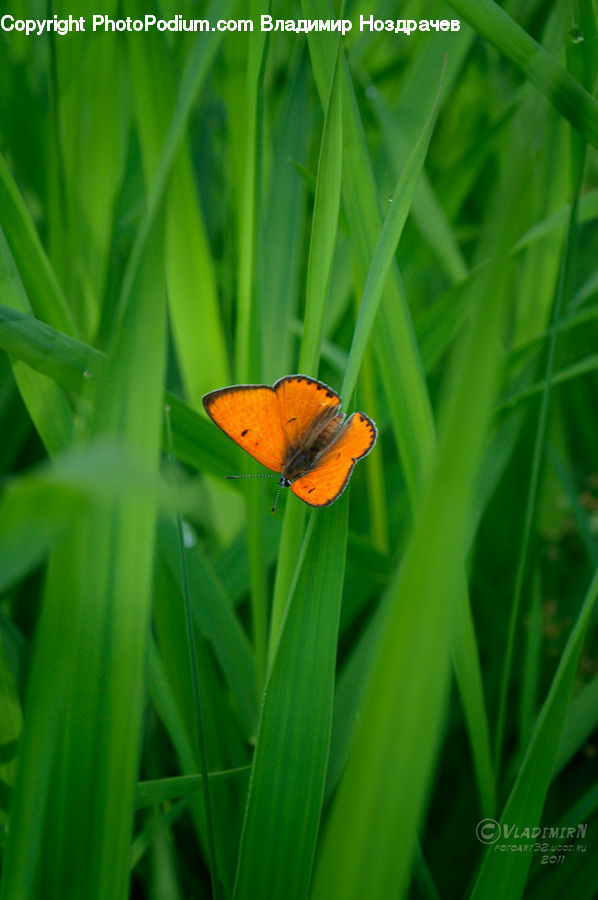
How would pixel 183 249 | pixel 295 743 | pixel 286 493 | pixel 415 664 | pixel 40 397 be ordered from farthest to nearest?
pixel 183 249 → pixel 286 493 → pixel 40 397 → pixel 295 743 → pixel 415 664

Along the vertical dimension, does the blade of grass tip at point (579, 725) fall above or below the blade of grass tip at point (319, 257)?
below

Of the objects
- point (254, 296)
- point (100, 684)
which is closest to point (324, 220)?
point (254, 296)

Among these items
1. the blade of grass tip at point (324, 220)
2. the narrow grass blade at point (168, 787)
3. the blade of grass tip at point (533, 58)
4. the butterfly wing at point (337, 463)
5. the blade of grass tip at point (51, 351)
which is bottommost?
the narrow grass blade at point (168, 787)

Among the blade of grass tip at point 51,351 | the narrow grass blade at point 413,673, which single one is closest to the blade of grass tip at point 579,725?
the narrow grass blade at point 413,673

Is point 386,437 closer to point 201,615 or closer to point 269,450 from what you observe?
point 269,450

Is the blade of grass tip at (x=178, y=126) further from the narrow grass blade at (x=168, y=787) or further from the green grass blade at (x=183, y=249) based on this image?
the narrow grass blade at (x=168, y=787)

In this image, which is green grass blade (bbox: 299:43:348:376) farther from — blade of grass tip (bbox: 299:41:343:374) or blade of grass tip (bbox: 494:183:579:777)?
blade of grass tip (bbox: 494:183:579:777)

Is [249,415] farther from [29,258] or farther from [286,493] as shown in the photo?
[29,258]
